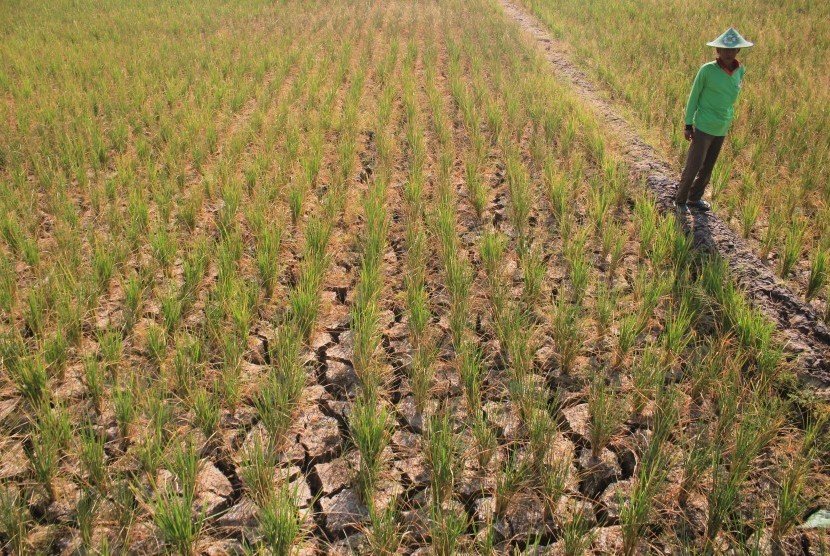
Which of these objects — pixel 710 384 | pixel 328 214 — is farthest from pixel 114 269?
pixel 710 384

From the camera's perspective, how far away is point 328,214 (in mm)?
3381

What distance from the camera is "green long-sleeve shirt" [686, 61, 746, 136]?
3.37 m

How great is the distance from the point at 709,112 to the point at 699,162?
32cm

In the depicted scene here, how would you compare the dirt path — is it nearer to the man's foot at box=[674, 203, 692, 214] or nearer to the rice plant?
the man's foot at box=[674, 203, 692, 214]

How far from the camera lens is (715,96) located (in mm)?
3393

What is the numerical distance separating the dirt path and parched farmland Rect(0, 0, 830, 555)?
12cm

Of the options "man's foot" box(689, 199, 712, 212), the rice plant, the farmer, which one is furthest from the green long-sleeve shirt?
the rice plant

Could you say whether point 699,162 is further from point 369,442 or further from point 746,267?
point 369,442

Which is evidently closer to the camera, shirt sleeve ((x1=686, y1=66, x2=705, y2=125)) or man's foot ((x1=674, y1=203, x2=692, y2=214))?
shirt sleeve ((x1=686, y1=66, x2=705, y2=125))

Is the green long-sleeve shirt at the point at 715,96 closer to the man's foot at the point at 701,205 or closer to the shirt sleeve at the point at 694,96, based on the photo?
the shirt sleeve at the point at 694,96

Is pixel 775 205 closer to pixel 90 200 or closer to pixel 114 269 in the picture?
pixel 114 269

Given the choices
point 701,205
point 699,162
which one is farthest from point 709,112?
point 701,205

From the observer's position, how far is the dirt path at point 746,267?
230cm

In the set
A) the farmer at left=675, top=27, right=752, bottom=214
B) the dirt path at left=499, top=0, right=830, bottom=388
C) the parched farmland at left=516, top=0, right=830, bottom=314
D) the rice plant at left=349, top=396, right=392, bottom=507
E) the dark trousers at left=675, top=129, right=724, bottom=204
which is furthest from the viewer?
the dark trousers at left=675, top=129, right=724, bottom=204
